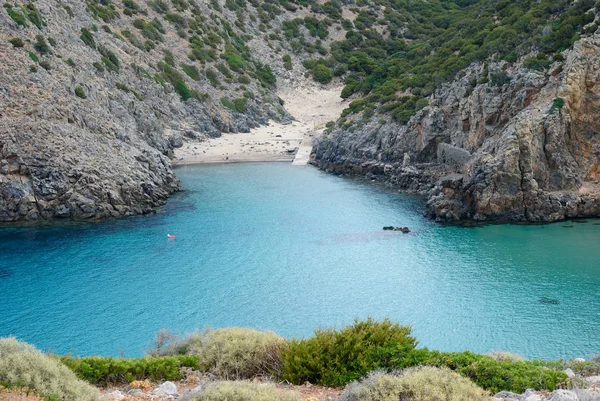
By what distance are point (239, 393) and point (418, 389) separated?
3109 millimetres

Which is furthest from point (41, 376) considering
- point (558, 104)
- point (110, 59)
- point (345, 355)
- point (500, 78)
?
point (110, 59)

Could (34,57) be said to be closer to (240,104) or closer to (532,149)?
(240,104)

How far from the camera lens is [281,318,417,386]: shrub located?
42.0 feet

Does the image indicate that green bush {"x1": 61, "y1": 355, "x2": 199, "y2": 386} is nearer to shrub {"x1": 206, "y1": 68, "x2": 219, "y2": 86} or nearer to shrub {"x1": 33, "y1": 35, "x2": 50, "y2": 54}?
shrub {"x1": 33, "y1": 35, "x2": 50, "y2": 54}

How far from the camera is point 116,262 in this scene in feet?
117

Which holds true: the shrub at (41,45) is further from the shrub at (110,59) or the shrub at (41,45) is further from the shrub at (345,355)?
the shrub at (345,355)

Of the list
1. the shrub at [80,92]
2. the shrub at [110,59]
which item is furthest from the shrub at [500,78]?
the shrub at [110,59]

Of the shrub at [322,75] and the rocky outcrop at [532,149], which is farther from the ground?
the shrub at [322,75]

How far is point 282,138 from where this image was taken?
80688 millimetres

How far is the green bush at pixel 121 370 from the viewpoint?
13.5 m

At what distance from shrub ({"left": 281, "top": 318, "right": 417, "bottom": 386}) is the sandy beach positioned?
191 feet

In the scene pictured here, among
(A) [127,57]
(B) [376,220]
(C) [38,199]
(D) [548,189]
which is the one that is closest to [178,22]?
(A) [127,57]

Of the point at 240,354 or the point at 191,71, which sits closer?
the point at 240,354

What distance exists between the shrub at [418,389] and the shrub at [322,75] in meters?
92.0
